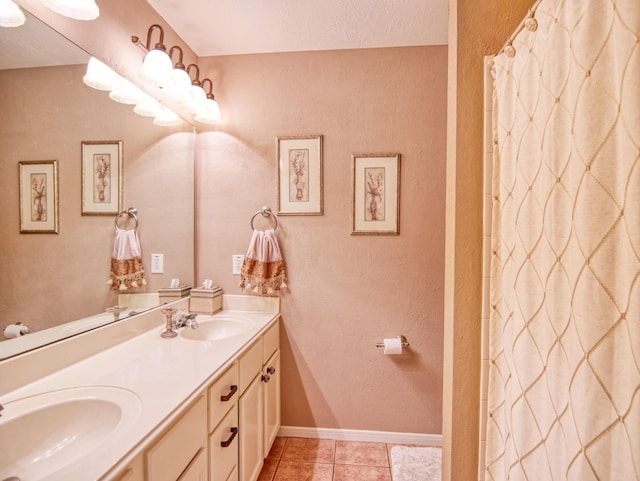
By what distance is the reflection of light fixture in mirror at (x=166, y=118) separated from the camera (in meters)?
1.61

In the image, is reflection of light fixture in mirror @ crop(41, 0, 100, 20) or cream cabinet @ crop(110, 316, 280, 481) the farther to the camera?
reflection of light fixture in mirror @ crop(41, 0, 100, 20)

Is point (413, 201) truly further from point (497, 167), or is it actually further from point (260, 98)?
point (260, 98)

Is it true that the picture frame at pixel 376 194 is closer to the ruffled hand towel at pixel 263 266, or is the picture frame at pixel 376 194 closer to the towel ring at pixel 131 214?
the ruffled hand towel at pixel 263 266

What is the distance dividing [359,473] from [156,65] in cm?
239

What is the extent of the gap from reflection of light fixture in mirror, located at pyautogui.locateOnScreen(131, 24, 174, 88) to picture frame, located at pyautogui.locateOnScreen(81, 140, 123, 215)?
35 centimetres

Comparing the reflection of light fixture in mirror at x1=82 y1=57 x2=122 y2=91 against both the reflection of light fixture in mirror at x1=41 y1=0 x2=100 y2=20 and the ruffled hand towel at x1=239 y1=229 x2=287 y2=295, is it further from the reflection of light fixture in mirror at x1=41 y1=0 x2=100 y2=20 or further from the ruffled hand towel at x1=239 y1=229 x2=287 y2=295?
the ruffled hand towel at x1=239 y1=229 x2=287 y2=295

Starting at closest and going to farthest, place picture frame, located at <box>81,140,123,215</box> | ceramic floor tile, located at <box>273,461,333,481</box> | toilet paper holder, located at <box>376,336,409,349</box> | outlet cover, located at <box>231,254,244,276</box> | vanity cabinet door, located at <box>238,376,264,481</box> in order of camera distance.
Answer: picture frame, located at <box>81,140,123,215</box> → vanity cabinet door, located at <box>238,376,264,481</box> → ceramic floor tile, located at <box>273,461,333,481</box> → toilet paper holder, located at <box>376,336,409,349</box> → outlet cover, located at <box>231,254,244,276</box>

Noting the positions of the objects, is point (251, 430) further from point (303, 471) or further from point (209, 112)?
point (209, 112)

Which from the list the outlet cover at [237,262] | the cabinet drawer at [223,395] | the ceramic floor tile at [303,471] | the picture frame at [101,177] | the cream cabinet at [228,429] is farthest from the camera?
the outlet cover at [237,262]

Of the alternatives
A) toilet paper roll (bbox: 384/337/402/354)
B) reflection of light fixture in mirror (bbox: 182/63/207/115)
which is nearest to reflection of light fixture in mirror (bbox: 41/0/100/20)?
reflection of light fixture in mirror (bbox: 182/63/207/115)

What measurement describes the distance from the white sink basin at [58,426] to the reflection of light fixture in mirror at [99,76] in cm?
118

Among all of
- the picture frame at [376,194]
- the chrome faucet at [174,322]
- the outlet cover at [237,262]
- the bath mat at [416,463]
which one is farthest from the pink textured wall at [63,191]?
the bath mat at [416,463]

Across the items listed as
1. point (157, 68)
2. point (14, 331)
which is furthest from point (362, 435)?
point (157, 68)

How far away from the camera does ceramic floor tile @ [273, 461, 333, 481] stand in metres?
1.56
